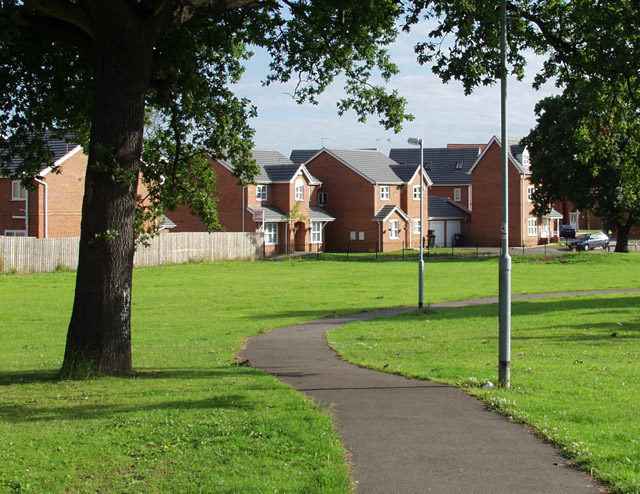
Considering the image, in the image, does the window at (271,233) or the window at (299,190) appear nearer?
the window at (271,233)

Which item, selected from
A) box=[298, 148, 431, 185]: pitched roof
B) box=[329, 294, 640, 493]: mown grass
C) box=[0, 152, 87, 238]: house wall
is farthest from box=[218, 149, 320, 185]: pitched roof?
box=[329, 294, 640, 493]: mown grass

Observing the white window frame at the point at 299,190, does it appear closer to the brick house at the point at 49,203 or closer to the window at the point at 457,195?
the brick house at the point at 49,203

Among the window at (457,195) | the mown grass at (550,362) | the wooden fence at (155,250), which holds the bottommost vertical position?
the mown grass at (550,362)

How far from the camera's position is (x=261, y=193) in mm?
72562

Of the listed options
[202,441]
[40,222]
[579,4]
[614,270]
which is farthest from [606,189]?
[202,441]

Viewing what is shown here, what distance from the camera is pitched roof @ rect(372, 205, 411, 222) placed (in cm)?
7656

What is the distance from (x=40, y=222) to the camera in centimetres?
5203

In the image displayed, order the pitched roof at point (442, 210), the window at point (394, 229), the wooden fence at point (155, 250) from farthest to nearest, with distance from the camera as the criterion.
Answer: the pitched roof at point (442, 210) → the window at point (394, 229) → the wooden fence at point (155, 250)

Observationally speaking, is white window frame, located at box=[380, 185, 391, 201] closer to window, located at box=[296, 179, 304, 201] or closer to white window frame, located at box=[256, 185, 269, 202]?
window, located at box=[296, 179, 304, 201]

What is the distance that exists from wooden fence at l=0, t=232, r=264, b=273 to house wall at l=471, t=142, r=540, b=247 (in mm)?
30346

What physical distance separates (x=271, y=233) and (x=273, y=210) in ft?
7.02

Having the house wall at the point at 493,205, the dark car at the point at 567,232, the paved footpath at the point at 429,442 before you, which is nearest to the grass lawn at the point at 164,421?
the paved footpath at the point at 429,442

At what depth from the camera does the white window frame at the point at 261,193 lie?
7212 centimetres

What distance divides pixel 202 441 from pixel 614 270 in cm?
4776
